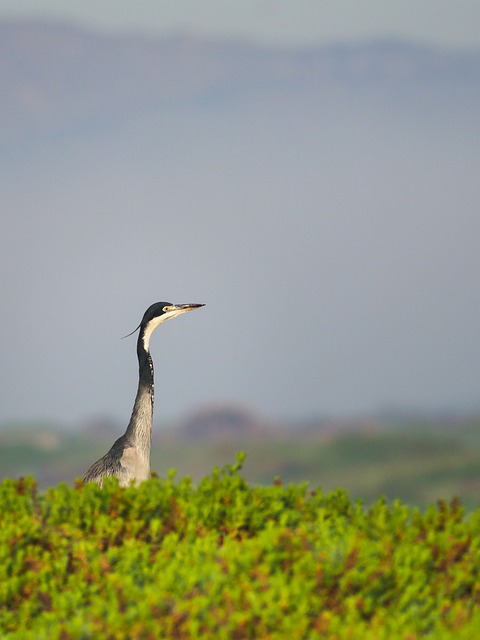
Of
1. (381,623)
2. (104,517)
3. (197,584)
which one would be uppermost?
(104,517)

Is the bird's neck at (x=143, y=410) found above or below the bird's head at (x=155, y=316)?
below

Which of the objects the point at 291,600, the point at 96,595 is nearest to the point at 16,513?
the point at 96,595

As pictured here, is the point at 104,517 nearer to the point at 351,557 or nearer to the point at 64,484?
the point at 64,484

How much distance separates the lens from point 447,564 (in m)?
5.45

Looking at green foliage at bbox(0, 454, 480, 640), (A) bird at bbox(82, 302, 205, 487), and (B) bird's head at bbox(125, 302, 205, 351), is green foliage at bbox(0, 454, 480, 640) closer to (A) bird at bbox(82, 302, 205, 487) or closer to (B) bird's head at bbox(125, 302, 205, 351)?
(A) bird at bbox(82, 302, 205, 487)

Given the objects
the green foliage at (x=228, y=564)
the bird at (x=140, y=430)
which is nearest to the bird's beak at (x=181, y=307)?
the bird at (x=140, y=430)

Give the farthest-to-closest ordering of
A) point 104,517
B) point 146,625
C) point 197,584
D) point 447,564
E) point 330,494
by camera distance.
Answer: point 330,494
point 104,517
point 447,564
point 197,584
point 146,625

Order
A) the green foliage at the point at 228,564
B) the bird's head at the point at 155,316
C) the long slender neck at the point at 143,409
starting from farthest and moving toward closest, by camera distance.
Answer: the bird's head at the point at 155,316 → the long slender neck at the point at 143,409 → the green foliage at the point at 228,564

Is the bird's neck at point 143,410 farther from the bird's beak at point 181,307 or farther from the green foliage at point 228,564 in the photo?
the green foliage at point 228,564

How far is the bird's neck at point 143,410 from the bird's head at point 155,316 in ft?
0.35

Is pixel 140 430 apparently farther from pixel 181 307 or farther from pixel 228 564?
pixel 228 564

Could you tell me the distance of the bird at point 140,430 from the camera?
31.5ft

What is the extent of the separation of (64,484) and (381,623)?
2203 mm

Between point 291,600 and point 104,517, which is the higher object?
point 104,517
